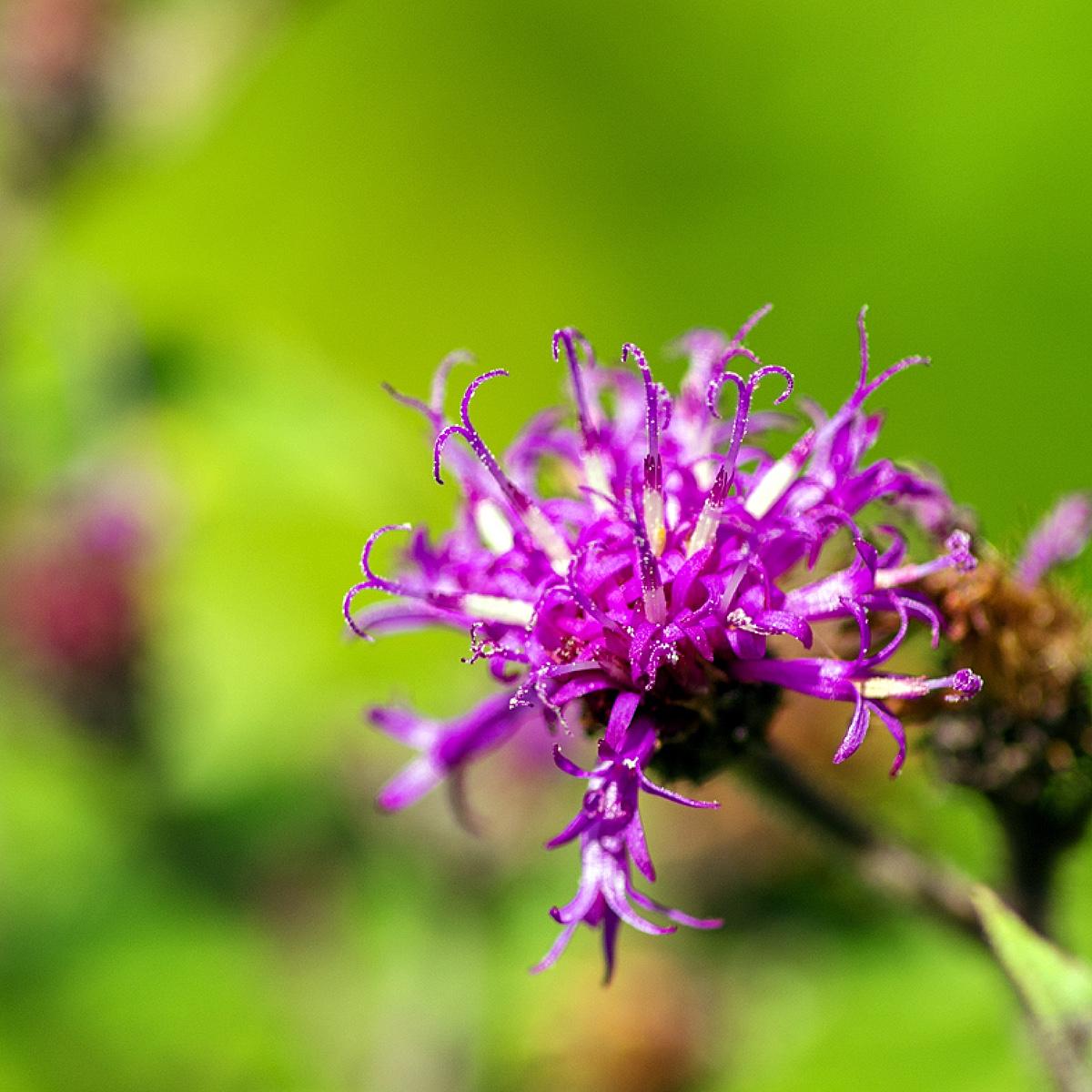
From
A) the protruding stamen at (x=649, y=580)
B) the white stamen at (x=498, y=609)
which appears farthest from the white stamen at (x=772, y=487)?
the white stamen at (x=498, y=609)

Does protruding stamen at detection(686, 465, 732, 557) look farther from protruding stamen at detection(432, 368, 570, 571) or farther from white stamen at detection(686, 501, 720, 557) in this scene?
protruding stamen at detection(432, 368, 570, 571)

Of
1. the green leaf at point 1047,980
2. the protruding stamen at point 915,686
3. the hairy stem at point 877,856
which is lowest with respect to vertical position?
the hairy stem at point 877,856

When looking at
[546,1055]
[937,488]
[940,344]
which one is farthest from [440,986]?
[940,344]

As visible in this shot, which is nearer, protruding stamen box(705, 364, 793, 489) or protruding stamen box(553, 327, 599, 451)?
protruding stamen box(705, 364, 793, 489)

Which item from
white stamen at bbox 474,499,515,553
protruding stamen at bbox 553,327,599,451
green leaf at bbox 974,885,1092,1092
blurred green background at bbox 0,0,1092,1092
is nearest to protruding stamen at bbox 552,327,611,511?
protruding stamen at bbox 553,327,599,451

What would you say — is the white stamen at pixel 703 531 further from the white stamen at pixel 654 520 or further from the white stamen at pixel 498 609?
the white stamen at pixel 498 609

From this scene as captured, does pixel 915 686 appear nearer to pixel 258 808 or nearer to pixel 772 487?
pixel 772 487

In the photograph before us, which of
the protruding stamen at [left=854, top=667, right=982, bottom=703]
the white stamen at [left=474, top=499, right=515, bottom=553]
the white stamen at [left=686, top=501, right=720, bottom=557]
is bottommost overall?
the white stamen at [left=474, top=499, right=515, bottom=553]

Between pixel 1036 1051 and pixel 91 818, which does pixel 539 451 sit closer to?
pixel 1036 1051

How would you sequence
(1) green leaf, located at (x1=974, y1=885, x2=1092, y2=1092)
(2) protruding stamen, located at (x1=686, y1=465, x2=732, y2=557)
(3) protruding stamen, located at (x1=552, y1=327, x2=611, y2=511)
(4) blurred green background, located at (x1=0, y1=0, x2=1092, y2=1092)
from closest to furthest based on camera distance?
(1) green leaf, located at (x1=974, y1=885, x2=1092, y2=1092) → (2) protruding stamen, located at (x1=686, y1=465, x2=732, y2=557) → (3) protruding stamen, located at (x1=552, y1=327, x2=611, y2=511) → (4) blurred green background, located at (x1=0, y1=0, x2=1092, y2=1092)
